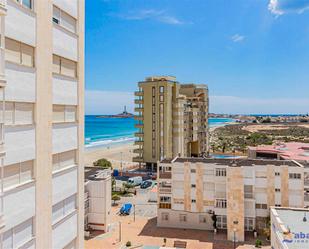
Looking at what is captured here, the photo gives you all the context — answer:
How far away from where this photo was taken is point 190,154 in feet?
288

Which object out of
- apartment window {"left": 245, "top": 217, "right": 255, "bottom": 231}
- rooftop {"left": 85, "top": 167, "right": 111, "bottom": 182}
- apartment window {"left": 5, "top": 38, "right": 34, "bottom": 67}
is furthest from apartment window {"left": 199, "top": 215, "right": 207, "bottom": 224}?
apartment window {"left": 5, "top": 38, "right": 34, "bottom": 67}

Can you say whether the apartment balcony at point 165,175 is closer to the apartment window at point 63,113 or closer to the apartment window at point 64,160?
the apartment window at point 64,160

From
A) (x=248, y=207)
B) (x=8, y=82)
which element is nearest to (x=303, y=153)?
(x=248, y=207)

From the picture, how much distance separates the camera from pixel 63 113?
12.7 metres

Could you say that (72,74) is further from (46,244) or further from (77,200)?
(46,244)

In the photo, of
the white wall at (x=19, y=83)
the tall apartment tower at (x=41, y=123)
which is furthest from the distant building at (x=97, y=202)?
the white wall at (x=19, y=83)

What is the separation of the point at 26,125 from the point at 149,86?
210 ft

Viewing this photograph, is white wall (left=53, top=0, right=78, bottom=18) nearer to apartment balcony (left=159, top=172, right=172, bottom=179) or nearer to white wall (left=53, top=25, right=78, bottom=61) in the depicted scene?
white wall (left=53, top=25, right=78, bottom=61)

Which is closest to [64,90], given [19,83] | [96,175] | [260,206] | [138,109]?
[19,83]

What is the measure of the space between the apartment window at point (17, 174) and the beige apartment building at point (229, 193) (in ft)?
95.0

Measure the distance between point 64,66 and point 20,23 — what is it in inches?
118

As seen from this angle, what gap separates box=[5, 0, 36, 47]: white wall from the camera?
9.37 metres

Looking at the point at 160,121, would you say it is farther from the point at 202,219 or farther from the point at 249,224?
the point at 249,224

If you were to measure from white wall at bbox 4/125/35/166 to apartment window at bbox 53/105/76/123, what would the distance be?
1636 mm
